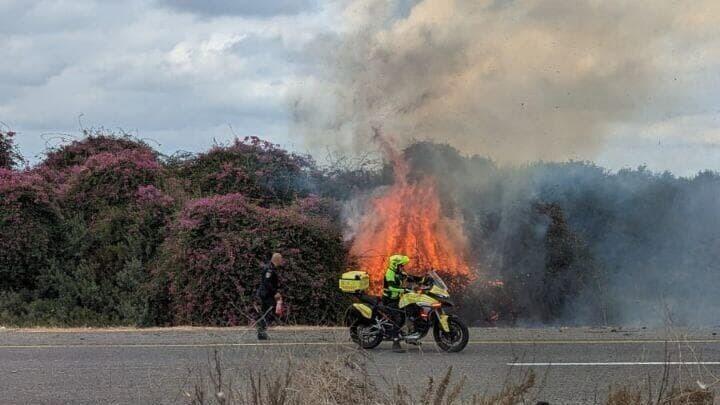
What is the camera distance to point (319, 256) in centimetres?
1867

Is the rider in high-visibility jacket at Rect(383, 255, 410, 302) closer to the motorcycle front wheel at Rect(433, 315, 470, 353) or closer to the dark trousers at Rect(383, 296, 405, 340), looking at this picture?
the dark trousers at Rect(383, 296, 405, 340)

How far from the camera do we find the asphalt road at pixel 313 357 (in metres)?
8.95

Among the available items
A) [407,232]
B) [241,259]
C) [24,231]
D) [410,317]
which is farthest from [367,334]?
[24,231]

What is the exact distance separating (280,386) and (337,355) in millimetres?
622

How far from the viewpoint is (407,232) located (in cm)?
1978

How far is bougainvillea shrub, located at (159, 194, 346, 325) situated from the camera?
17.9 m

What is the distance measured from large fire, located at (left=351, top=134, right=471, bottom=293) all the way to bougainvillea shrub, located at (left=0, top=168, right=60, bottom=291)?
25.3 ft

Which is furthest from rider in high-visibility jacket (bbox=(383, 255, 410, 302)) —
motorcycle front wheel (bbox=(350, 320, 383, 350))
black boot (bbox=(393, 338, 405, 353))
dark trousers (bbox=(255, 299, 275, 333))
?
dark trousers (bbox=(255, 299, 275, 333))

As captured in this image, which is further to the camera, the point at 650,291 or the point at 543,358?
the point at 650,291

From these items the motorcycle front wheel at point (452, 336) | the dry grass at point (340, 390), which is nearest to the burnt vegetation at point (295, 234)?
the motorcycle front wheel at point (452, 336)

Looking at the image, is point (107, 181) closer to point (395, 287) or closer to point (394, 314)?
point (395, 287)

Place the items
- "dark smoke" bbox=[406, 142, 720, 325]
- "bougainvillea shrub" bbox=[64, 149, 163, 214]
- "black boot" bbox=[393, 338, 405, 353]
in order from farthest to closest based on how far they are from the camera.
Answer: "bougainvillea shrub" bbox=[64, 149, 163, 214] < "dark smoke" bbox=[406, 142, 720, 325] < "black boot" bbox=[393, 338, 405, 353]

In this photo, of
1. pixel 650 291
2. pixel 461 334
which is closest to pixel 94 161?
pixel 461 334

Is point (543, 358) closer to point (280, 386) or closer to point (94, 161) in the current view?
point (280, 386)
